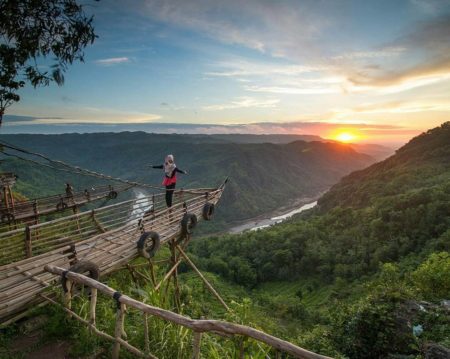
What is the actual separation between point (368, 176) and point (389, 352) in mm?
101753

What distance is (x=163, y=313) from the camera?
420 centimetres

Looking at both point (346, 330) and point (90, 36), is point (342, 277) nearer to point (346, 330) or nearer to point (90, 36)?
point (346, 330)

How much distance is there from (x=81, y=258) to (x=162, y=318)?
4.14m

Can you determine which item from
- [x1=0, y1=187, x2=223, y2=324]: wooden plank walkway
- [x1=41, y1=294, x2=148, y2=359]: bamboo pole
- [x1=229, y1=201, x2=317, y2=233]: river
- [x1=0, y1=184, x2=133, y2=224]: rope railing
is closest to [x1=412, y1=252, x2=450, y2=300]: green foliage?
[x1=0, y1=187, x2=223, y2=324]: wooden plank walkway

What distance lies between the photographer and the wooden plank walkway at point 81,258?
19.7 feet

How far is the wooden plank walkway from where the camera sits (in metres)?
5.99

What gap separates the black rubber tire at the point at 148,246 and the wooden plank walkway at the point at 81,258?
0.20 meters

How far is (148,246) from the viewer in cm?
866

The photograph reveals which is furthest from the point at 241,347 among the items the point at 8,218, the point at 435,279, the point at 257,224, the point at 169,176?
the point at 257,224

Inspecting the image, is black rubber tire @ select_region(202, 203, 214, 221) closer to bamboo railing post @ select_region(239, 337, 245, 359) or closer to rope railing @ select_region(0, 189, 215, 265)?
rope railing @ select_region(0, 189, 215, 265)

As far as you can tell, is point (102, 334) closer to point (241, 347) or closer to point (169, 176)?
point (241, 347)

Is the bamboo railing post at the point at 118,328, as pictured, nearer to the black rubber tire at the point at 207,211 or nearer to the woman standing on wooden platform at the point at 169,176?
the woman standing on wooden platform at the point at 169,176

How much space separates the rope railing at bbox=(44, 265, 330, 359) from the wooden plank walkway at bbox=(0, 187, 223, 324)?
1.82 ft

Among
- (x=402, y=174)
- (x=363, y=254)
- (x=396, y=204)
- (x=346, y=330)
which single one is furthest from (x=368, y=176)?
(x=346, y=330)
